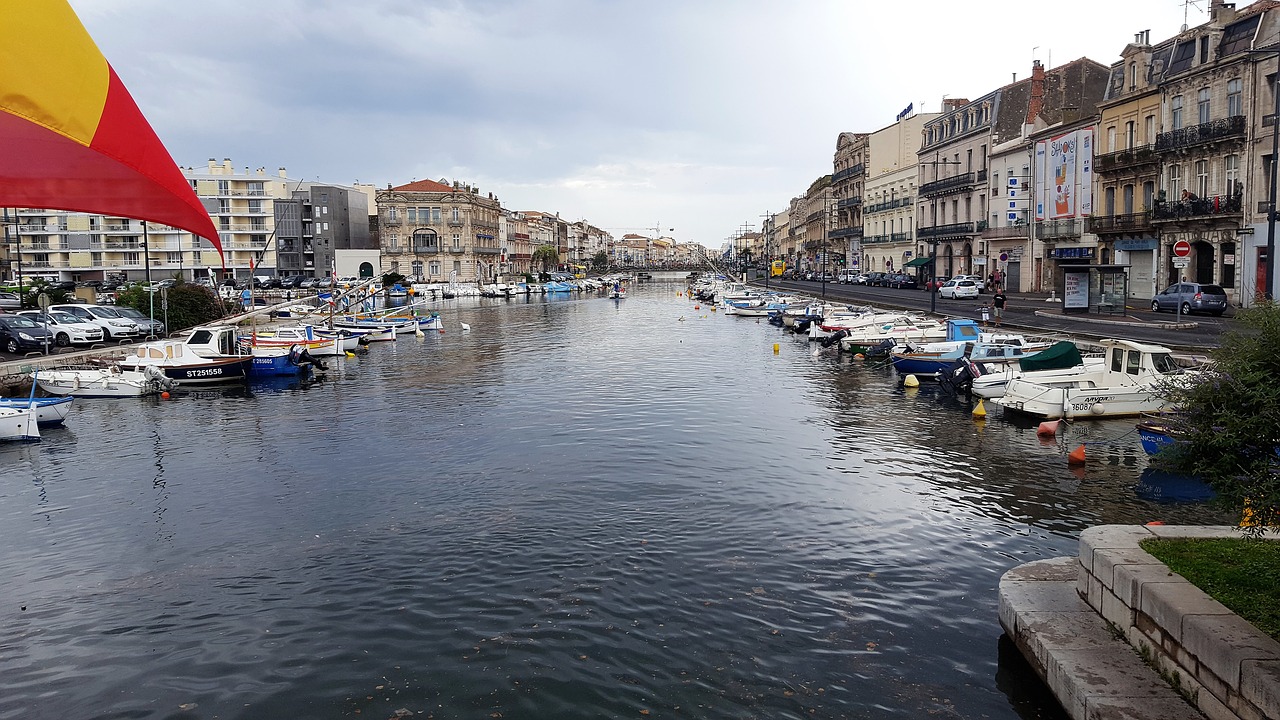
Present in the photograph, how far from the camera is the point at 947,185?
75.9 m

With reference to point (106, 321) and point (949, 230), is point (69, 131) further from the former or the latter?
point (949, 230)

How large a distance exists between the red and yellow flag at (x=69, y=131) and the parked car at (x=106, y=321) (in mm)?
41375

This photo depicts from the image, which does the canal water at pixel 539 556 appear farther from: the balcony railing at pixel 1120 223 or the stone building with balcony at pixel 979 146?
the stone building with balcony at pixel 979 146

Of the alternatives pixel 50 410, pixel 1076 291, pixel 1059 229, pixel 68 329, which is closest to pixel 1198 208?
pixel 1076 291

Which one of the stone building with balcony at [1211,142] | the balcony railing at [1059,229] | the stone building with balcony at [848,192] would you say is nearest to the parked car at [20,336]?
the stone building with balcony at [1211,142]

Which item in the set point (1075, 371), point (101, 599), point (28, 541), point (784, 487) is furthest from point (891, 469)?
point (28, 541)

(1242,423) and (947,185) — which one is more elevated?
(947,185)

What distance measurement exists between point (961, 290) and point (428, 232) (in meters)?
89.5

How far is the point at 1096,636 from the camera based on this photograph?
8664 millimetres

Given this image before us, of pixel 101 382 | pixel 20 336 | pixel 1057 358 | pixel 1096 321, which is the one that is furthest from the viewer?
pixel 1096 321

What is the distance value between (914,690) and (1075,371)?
19523 millimetres

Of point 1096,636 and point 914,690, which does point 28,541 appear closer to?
point 914,690

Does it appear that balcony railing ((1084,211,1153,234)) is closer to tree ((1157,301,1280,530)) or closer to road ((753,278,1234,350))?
road ((753,278,1234,350))

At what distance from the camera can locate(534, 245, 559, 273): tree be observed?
190m
